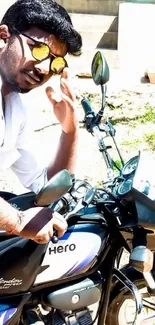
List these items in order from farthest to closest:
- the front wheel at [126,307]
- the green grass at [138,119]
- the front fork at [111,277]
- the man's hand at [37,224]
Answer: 1. the green grass at [138,119]
2. the front wheel at [126,307]
3. the front fork at [111,277]
4. the man's hand at [37,224]

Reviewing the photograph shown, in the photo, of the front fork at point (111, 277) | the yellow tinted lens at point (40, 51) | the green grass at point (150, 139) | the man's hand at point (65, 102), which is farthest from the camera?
the green grass at point (150, 139)

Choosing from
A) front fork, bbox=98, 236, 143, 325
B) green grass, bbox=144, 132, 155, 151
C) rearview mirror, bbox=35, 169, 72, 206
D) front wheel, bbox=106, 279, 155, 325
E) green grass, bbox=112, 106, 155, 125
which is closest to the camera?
rearview mirror, bbox=35, 169, 72, 206

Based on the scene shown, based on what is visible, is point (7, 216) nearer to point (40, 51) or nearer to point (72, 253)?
point (72, 253)

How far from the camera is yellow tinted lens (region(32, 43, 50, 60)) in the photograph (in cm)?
189

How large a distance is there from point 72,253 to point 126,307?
0.51 metres

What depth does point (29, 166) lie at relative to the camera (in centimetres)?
224

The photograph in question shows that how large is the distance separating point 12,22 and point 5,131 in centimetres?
41

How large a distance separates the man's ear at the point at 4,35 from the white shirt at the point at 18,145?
0.63 feet

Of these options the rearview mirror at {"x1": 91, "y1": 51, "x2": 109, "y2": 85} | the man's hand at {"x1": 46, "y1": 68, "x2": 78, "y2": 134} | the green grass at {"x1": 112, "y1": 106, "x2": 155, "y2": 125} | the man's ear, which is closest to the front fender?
the man's hand at {"x1": 46, "y1": 68, "x2": 78, "y2": 134}

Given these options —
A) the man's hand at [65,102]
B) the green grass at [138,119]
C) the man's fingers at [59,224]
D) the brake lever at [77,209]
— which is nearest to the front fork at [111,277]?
the brake lever at [77,209]

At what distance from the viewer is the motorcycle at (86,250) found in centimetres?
192

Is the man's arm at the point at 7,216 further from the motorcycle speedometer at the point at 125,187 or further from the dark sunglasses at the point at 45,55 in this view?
the dark sunglasses at the point at 45,55

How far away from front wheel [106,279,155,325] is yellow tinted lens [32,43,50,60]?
1.00 meters

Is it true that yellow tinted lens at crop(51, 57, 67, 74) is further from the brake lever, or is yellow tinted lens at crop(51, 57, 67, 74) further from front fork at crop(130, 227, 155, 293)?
front fork at crop(130, 227, 155, 293)
